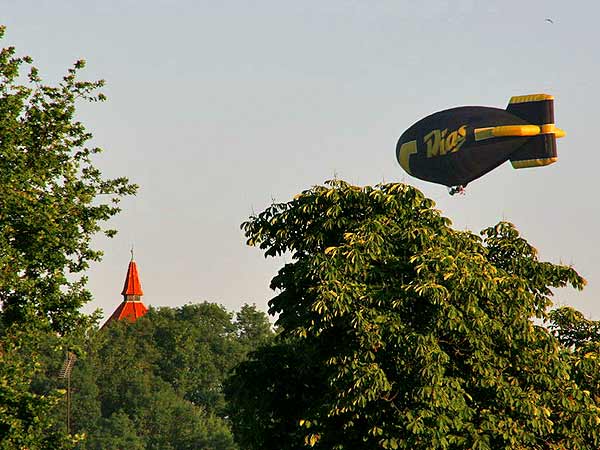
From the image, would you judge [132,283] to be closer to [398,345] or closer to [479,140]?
[479,140]

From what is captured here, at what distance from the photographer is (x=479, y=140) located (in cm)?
7362

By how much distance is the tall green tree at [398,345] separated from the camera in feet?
79.4

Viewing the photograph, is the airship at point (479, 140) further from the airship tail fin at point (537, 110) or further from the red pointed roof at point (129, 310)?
the red pointed roof at point (129, 310)

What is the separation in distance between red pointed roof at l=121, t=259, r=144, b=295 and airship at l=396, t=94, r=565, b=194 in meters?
75.4

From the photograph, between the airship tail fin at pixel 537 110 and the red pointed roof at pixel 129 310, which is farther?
the red pointed roof at pixel 129 310

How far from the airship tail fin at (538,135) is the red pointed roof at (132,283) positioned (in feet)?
261

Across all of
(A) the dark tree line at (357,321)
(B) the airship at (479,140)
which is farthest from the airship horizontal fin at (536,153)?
(A) the dark tree line at (357,321)

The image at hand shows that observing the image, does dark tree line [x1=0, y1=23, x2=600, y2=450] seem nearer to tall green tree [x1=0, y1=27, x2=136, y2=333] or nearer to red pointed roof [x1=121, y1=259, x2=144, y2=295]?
tall green tree [x1=0, y1=27, x2=136, y2=333]

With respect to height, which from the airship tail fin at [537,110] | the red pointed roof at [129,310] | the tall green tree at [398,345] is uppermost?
the red pointed roof at [129,310]

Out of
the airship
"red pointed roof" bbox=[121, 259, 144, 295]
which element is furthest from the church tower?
the airship

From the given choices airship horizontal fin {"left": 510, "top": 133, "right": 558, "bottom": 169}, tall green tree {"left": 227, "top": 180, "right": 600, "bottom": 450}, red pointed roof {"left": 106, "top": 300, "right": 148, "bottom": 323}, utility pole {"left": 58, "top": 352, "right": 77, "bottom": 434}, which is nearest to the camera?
tall green tree {"left": 227, "top": 180, "right": 600, "bottom": 450}

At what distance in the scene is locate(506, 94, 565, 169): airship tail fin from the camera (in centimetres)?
7562

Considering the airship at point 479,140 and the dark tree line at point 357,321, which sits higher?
the airship at point 479,140

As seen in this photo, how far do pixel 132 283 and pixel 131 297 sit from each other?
64.2 inches
